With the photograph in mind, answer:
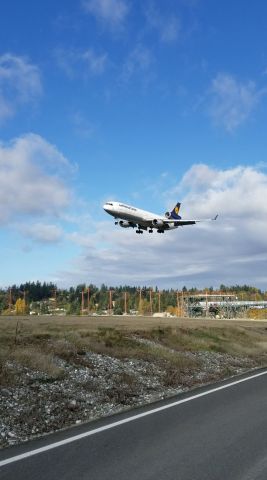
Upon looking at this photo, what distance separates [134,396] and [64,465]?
6.72 metres

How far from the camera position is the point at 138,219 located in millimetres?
51469

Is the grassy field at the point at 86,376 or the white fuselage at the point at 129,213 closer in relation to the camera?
the grassy field at the point at 86,376

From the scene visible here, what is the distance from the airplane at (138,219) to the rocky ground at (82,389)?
3085 cm

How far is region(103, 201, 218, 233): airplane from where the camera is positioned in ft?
164

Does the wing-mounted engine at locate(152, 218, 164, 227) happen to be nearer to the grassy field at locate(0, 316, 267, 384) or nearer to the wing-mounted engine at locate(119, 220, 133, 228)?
the wing-mounted engine at locate(119, 220, 133, 228)

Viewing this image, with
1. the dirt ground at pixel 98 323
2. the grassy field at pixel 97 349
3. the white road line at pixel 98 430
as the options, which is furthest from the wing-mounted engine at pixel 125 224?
the white road line at pixel 98 430

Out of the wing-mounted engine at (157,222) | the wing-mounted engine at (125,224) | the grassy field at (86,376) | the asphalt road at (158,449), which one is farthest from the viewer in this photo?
the wing-mounted engine at (125,224)

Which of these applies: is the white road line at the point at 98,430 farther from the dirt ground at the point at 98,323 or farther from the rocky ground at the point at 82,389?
the dirt ground at the point at 98,323

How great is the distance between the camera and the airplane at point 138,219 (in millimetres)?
49938

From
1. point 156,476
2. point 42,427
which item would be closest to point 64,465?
point 156,476

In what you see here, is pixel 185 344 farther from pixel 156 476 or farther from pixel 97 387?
pixel 156 476

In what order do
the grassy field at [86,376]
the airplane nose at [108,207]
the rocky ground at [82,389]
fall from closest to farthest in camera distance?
the rocky ground at [82,389], the grassy field at [86,376], the airplane nose at [108,207]

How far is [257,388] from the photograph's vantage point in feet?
47.8

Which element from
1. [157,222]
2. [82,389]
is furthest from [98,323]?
[82,389]
